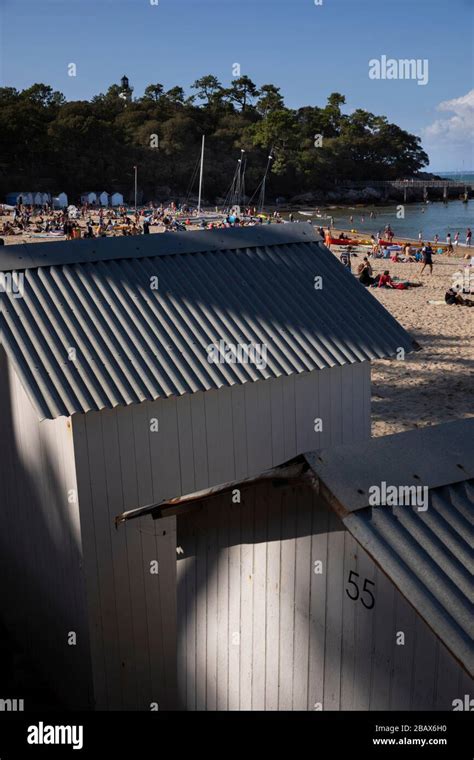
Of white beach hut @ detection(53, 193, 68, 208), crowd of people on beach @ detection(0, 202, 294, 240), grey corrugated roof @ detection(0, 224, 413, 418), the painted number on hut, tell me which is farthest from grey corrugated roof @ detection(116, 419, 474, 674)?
white beach hut @ detection(53, 193, 68, 208)

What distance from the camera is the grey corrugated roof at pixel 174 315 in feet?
21.2

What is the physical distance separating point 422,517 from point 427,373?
1443cm

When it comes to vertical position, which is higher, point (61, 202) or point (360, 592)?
point (61, 202)

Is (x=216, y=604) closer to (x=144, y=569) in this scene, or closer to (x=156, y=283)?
(x=144, y=569)

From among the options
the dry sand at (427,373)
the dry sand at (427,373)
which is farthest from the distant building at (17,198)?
the dry sand at (427,373)

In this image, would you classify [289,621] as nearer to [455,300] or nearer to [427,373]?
[427,373]

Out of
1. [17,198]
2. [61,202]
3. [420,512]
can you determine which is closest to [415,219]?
[61,202]

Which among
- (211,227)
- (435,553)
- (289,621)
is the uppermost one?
(211,227)

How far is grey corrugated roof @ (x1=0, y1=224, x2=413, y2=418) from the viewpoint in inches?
254

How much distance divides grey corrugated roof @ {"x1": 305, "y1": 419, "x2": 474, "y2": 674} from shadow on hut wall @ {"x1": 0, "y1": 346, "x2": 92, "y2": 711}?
302 cm

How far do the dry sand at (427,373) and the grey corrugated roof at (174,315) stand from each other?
247 inches

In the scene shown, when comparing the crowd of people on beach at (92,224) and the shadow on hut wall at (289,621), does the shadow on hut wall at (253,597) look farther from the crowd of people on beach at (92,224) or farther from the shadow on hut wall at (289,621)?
the crowd of people on beach at (92,224)

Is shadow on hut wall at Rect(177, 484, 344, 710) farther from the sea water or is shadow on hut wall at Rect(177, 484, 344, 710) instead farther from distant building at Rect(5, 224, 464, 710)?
the sea water

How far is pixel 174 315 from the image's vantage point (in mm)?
7293
